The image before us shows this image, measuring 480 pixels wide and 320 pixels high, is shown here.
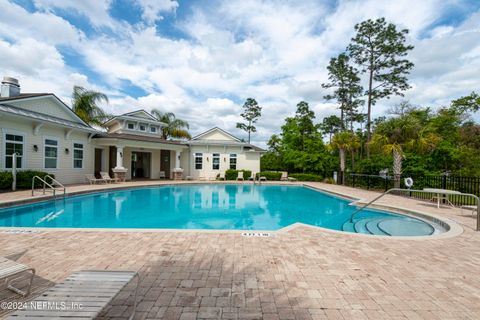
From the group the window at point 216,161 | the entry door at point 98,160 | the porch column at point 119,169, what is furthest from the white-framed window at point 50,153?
the window at point 216,161

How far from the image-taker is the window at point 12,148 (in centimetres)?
1132

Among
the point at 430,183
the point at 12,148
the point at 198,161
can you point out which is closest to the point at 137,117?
the point at 198,161

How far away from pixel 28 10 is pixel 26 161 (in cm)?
769

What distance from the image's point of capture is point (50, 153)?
13523mm

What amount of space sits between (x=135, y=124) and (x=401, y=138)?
68.3ft

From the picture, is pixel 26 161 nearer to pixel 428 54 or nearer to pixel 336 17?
pixel 336 17

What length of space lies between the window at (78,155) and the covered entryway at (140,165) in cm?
583

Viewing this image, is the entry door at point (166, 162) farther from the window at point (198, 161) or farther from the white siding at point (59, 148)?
the white siding at point (59, 148)

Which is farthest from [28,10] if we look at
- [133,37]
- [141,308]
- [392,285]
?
[392,285]

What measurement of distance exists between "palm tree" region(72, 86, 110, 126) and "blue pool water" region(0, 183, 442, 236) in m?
13.2

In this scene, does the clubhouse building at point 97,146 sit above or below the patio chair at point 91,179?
above

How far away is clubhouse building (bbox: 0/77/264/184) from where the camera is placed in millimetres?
11961

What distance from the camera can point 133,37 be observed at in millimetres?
12117

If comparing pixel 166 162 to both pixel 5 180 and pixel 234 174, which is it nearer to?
pixel 234 174
